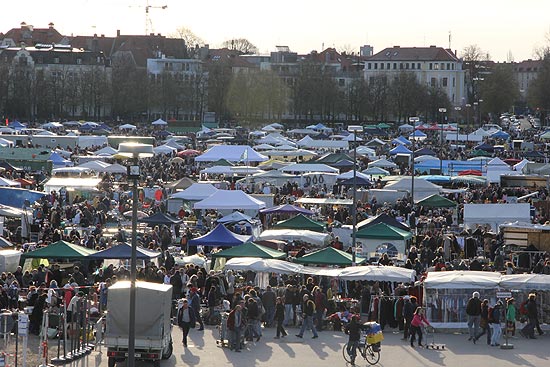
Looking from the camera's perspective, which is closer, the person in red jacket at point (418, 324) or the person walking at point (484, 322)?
the person in red jacket at point (418, 324)

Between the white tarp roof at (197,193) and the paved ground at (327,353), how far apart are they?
15524 millimetres

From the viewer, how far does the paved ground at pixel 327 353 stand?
19.2m

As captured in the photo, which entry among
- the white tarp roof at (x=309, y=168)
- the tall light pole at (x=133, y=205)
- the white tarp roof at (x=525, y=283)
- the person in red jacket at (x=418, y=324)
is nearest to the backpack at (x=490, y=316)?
the white tarp roof at (x=525, y=283)

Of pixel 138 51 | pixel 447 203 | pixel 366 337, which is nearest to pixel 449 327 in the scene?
pixel 366 337

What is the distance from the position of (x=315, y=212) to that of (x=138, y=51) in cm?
9560

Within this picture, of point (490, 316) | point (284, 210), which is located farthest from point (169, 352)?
point (284, 210)

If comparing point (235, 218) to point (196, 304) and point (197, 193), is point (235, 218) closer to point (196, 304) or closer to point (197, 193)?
point (197, 193)

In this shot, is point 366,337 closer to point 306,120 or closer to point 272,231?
point 272,231

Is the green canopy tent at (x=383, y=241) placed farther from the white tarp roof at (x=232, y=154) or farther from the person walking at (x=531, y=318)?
the white tarp roof at (x=232, y=154)

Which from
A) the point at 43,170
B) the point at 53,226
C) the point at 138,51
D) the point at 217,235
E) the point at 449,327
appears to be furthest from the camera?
the point at 138,51

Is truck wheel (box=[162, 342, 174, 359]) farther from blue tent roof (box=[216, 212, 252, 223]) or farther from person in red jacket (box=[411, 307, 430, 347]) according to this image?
blue tent roof (box=[216, 212, 252, 223])

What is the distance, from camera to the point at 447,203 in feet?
118

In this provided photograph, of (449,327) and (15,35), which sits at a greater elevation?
(15,35)

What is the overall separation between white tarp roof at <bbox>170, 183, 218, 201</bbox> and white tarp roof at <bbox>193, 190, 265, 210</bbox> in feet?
9.59
